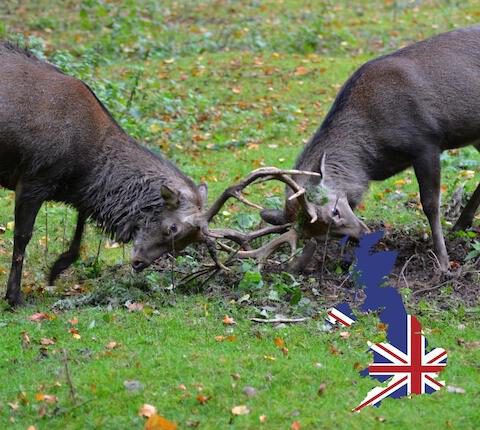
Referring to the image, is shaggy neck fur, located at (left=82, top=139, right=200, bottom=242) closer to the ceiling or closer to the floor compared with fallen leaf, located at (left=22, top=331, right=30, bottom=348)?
closer to the ceiling

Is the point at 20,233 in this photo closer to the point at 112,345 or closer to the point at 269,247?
the point at 112,345

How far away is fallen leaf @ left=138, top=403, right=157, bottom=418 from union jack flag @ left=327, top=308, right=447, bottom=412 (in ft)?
3.98

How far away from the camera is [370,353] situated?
7000 mm

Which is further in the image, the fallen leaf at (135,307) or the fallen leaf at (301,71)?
the fallen leaf at (301,71)

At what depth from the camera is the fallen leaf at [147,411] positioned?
6.09 metres

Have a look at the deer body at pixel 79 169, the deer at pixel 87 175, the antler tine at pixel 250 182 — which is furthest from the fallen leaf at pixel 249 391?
the deer body at pixel 79 169

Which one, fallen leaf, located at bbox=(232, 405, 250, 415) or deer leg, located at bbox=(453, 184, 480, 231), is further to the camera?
deer leg, located at bbox=(453, 184, 480, 231)

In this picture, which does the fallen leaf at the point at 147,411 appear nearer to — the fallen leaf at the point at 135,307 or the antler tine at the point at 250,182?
the fallen leaf at the point at 135,307

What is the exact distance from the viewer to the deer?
330 inches

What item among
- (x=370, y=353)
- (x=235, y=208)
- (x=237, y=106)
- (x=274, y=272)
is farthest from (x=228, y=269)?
(x=237, y=106)

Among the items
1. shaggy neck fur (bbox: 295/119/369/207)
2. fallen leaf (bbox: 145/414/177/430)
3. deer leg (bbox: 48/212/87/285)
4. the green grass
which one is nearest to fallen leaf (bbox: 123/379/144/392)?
the green grass

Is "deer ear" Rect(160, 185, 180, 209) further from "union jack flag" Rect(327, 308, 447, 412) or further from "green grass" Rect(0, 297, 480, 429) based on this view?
"union jack flag" Rect(327, 308, 447, 412)

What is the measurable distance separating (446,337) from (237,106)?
27.5 feet

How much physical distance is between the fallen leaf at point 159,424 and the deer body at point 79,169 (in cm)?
275
